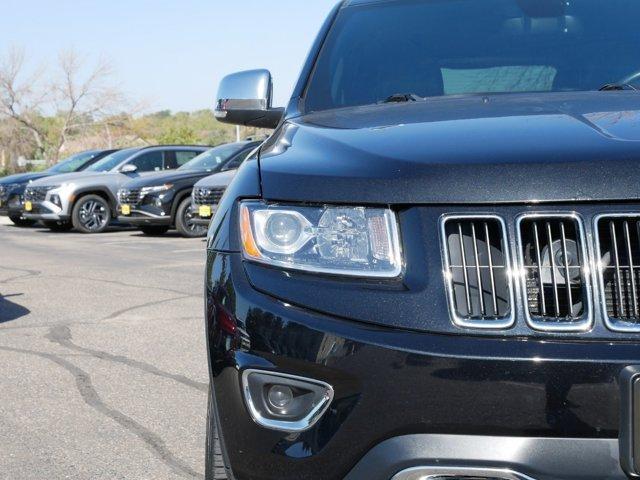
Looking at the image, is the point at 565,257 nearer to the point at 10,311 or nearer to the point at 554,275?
the point at 554,275

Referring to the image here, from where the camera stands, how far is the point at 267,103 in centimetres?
400

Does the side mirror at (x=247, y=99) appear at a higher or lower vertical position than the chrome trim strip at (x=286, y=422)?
higher

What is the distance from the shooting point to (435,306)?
6.96 feet

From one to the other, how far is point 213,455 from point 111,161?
17688 mm

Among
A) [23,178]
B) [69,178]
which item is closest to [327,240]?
[69,178]

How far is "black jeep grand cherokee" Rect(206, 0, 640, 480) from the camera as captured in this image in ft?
6.59

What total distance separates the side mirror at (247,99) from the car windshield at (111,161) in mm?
15557

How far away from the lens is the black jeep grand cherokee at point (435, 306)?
6.59ft

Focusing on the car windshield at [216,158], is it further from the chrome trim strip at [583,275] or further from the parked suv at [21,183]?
the chrome trim strip at [583,275]

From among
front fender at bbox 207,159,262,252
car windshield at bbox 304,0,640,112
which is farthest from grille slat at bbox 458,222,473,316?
car windshield at bbox 304,0,640,112

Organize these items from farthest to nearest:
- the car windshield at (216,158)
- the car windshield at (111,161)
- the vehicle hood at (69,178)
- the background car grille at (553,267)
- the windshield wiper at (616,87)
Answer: the car windshield at (111,161) < the vehicle hood at (69,178) < the car windshield at (216,158) < the windshield wiper at (616,87) < the background car grille at (553,267)

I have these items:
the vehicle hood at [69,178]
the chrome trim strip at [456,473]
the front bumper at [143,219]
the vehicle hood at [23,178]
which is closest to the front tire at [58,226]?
the vehicle hood at [69,178]

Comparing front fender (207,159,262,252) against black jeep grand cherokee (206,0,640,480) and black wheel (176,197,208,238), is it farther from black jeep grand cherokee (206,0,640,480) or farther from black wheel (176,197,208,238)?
black wheel (176,197,208,238)

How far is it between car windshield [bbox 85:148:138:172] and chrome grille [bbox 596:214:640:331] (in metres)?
17.7
